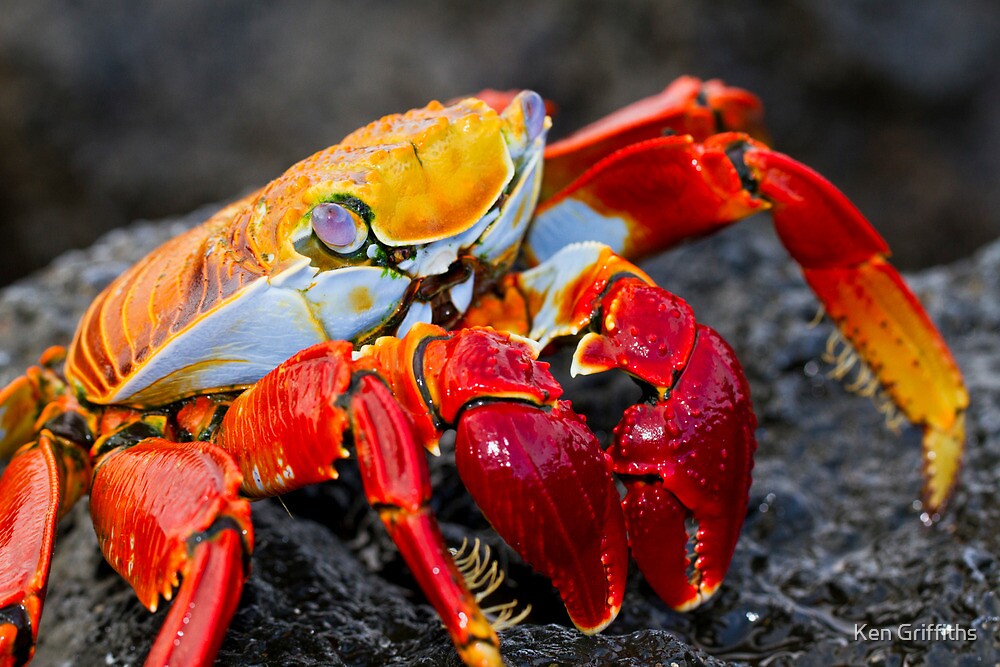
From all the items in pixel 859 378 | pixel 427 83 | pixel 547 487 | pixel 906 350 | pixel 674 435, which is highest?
pixel 547 487

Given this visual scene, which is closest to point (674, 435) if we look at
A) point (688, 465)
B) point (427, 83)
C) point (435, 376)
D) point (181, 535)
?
point (688, 465)

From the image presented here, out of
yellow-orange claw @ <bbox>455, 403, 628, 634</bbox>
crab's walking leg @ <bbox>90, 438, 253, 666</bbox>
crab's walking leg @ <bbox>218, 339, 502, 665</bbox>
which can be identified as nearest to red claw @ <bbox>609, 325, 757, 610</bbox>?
yellow-orange claw @ <bbox>455, 403, 628, 634</bbox>

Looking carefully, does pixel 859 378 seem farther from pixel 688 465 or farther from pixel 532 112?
pixel 532 112

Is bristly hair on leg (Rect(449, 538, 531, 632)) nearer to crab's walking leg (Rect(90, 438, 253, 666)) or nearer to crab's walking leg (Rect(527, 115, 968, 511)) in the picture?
crab's walking leg (Rect(90, 438, 253, 666))

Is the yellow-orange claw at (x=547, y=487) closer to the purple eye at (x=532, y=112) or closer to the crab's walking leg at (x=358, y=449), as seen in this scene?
the crab's walking leg at (x=358, y=449)

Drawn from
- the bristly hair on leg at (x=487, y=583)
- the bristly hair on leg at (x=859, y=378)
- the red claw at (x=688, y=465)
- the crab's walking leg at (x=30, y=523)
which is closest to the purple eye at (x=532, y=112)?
the red claw at (x=688, y=465)

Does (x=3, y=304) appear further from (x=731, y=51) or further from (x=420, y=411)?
(x=731, y=51)
